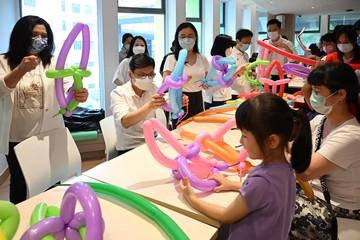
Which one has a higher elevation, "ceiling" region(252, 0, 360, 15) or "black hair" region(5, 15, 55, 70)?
"ceiling" region(252, 0, 360, 15)

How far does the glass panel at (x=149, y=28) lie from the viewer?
5.68 meters

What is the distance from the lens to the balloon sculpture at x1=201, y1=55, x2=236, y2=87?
277 centimetres

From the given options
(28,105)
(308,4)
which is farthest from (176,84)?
(308,4)

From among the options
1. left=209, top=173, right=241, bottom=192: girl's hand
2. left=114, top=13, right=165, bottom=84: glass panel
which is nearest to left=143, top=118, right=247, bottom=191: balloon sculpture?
left=209, top=173, right=241, bottom=192: girl's hand

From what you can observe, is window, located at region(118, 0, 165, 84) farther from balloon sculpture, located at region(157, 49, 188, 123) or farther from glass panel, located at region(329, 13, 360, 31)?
glass panel, located at region(329, 13, 360, 31)

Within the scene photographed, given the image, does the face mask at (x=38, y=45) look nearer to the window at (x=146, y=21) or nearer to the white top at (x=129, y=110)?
the white top at (x=129, y=110)

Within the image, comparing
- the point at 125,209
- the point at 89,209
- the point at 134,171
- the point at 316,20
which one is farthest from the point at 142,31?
the point at 316,20

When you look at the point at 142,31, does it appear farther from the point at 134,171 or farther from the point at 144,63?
the point at 134,171

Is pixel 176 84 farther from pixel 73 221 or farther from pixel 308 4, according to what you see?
pixel 308 4

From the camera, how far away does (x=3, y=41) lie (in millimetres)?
3613

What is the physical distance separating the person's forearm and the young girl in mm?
1002

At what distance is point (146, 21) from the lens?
605 centimetres

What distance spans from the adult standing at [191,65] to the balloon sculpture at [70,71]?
1200 mm

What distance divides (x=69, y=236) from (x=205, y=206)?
0.51 meters
